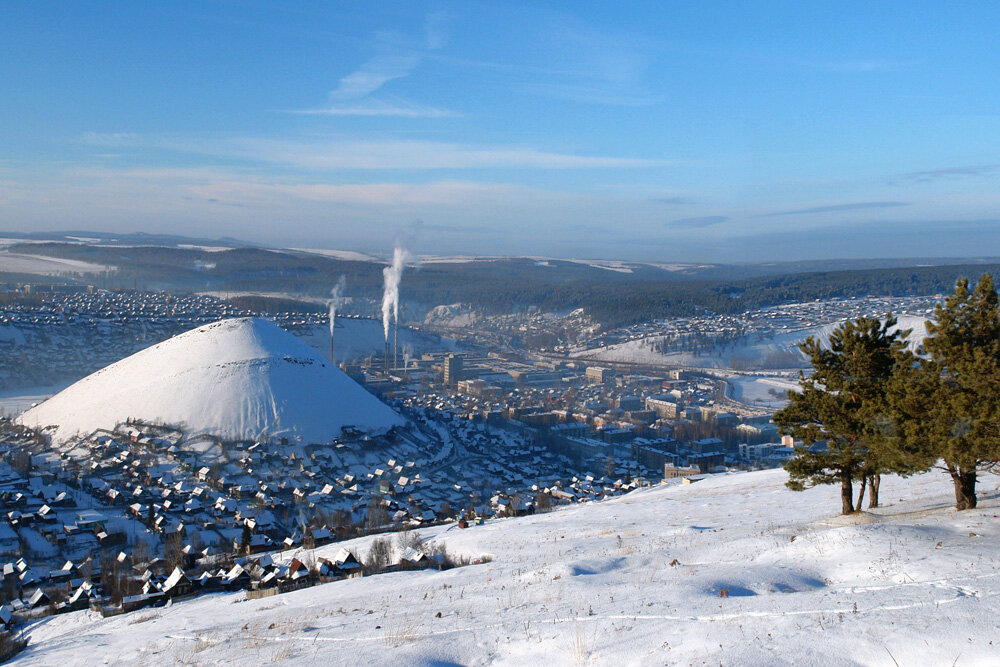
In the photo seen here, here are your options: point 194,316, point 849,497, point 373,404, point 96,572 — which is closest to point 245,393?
point 373,404

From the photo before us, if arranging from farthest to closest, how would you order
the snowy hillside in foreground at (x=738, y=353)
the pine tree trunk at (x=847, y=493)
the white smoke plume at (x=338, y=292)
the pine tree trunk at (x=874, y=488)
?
the white smoke plume at (x=338, y=292), the snowy hillside in foreground at (x=738, y=353), the pine tree trunk at (x=874, y=488), the pine tree trunk at (x=847, y=493)

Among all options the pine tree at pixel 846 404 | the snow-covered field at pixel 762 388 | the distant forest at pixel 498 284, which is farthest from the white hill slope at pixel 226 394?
the distant forest at pixel 498 284

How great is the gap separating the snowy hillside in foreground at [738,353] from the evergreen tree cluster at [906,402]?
71.1m

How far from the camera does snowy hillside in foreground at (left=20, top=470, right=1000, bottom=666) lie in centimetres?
691

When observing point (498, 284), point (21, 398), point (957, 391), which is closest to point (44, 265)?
point (498, 284)

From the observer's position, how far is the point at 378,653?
7805 millimetres

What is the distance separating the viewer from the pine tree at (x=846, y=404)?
13531 mm

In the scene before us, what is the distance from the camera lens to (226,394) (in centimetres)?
4056

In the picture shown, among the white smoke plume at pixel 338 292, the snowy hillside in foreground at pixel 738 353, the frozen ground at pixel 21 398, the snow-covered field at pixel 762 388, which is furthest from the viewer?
the white smoke plume at pixel 338 292

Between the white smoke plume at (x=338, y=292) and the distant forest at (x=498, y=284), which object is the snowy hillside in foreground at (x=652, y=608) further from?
the white smoke plume at (x=338, y=292)

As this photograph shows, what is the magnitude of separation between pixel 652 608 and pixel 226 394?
36.6 m

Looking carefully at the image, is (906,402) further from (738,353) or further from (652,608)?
(738,353)

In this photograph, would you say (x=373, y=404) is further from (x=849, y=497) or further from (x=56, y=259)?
(x=56, y=259)

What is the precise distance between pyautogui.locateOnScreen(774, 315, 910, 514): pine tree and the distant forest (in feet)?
305
